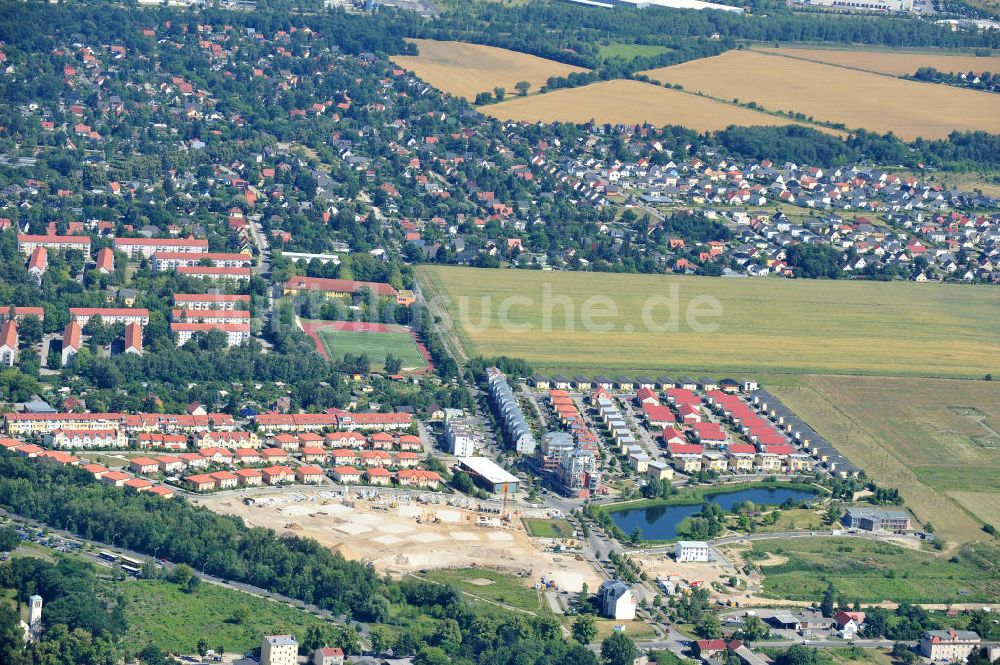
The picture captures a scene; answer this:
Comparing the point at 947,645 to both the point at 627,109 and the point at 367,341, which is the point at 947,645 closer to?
the point at 367,341

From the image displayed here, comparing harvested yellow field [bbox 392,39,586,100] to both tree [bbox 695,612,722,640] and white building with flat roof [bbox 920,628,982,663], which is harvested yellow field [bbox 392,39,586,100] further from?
white building with flat roof [bbox 920,628,982,663]

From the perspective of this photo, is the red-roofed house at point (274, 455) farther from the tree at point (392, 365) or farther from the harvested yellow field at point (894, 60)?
the harvested yellow field at point (894, 60)

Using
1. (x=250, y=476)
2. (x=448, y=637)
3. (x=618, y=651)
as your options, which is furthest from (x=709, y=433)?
(x=448, y=637)

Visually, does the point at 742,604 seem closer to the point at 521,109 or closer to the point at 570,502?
the point at 570,502

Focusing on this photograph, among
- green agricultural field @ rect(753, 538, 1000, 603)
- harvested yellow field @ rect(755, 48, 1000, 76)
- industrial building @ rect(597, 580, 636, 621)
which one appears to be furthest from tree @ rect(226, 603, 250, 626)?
harvested yellow field @ rect(755, 48, 1000, 76)

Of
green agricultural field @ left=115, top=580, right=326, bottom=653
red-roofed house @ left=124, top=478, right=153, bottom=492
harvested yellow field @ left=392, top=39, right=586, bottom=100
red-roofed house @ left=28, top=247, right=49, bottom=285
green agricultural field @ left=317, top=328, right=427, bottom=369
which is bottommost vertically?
green agricultural field @ left=115, top=580, right=326, bottom=653

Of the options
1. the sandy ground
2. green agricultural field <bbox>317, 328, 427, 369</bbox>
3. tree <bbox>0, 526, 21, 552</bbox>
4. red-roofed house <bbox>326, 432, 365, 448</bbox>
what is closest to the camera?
tree <bbox>0, 526, 21, 552</bbox>

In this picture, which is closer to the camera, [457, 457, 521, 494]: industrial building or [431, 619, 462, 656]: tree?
[431, 619, 462, 656]: tree

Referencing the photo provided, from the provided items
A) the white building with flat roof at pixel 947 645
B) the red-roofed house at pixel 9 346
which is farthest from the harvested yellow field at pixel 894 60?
the white building with flat roof at pixel 947 645
